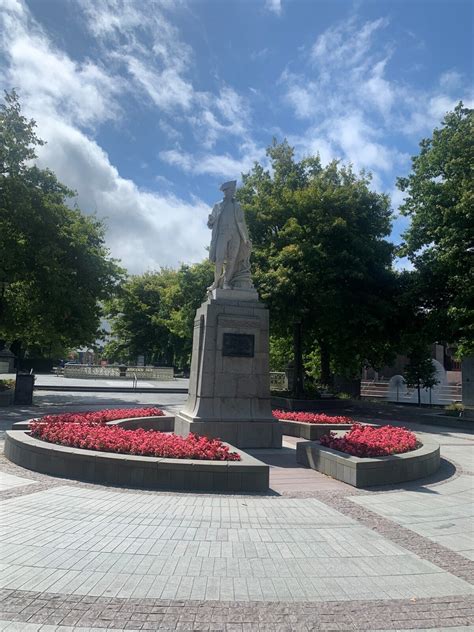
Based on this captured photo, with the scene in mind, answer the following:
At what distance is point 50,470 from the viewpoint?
7766 mm

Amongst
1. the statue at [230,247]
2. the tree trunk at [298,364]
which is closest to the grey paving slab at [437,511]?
the statue at [230,247]

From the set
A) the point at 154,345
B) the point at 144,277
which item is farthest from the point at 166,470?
the point at 144,277

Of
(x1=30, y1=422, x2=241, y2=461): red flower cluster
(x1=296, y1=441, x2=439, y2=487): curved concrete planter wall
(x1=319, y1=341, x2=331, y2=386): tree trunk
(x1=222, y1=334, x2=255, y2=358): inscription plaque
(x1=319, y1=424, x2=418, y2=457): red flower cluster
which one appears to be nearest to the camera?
(x1=30, y1=422, x2=241, y2=461): red flower cluster

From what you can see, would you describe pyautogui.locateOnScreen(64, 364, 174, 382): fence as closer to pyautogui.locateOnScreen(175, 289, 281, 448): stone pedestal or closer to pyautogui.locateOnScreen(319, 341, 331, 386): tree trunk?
pyautogui.locateOnScreen(319, 341, 331, 386): tree trunk

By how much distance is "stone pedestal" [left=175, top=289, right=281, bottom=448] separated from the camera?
10.2m

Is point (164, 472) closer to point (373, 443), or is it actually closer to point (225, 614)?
point (225, 614)

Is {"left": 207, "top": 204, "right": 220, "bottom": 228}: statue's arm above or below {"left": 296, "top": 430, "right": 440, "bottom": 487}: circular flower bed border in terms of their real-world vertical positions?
above

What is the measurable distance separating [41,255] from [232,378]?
40.9 ft

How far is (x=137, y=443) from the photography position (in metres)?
7.88

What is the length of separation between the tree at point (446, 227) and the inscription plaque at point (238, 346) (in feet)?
37.1

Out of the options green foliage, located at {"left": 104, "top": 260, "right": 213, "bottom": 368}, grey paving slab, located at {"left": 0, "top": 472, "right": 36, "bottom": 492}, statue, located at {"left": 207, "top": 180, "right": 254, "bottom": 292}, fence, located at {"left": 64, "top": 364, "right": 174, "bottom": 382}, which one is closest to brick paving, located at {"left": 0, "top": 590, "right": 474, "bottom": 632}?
grey paving slab, located at {"left": 0, "top": 472, "right": 36, "bottom": 492}

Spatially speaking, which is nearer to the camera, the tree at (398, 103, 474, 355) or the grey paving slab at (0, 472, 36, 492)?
the grey paving slab at (0, 472, 36, 492)

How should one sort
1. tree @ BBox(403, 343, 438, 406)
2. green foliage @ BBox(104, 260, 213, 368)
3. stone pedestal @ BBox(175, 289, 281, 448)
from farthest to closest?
green foliage @ BBox(104, 260, 213, 368) < tree @ BBox(403, 343, 438, 406) < stone pedestal @ BBox(175, 289, 281, 448)

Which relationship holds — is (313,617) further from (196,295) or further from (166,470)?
(196,295)
